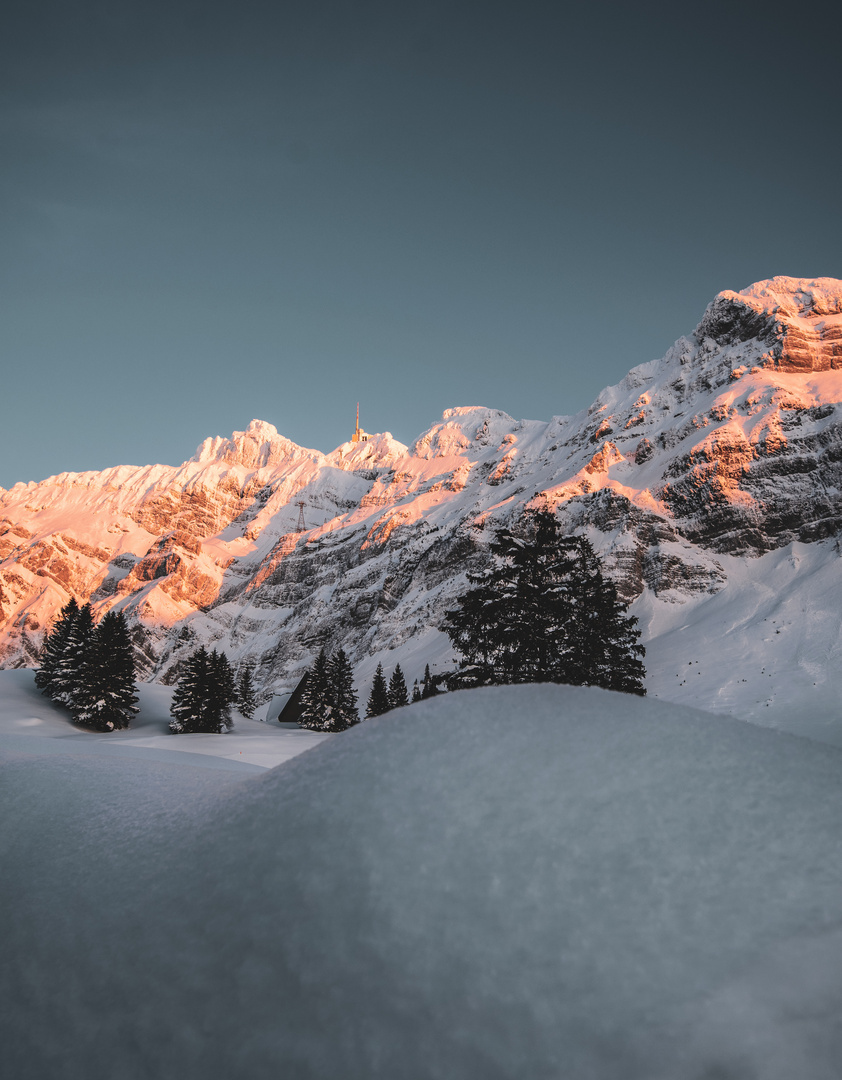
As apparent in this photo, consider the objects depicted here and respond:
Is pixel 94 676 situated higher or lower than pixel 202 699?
higher

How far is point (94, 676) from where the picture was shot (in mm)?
32188

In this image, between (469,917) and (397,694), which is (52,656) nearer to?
(397,694)

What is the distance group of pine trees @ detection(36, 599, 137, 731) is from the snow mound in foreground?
108ft

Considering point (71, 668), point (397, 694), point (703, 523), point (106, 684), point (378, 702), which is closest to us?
point (106, 684)

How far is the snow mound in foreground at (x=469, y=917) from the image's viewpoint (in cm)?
198

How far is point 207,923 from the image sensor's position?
8.71 feet

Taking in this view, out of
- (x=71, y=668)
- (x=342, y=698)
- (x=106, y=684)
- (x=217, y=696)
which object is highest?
(x=71, y=668)

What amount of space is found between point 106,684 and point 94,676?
81 cm

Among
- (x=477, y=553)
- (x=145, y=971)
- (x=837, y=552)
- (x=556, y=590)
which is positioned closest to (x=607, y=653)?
(x=556, y=590)

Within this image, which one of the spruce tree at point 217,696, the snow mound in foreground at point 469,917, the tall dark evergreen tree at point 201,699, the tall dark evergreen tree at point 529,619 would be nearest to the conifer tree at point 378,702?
the spruce tree at point 217,696

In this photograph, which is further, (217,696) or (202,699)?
(217,696)

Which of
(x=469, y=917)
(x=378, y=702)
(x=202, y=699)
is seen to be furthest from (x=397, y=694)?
(x=469, y=917)

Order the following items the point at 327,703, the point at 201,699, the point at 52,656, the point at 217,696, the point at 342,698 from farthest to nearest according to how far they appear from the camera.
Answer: the point at 342,698, the point at 327,703, the point at 217,696, the point at 201,699, the point at 52,656

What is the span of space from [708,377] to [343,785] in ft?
405
